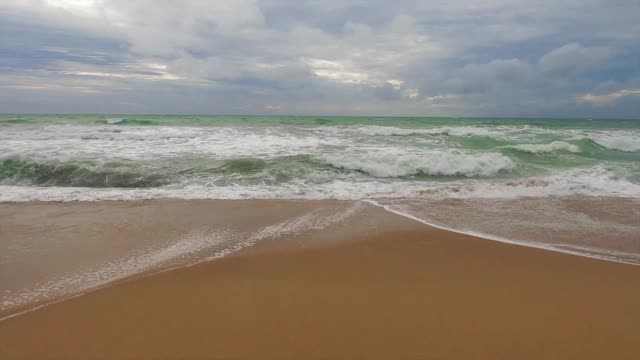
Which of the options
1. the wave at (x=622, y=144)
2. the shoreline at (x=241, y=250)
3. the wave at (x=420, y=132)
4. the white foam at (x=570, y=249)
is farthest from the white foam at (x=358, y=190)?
the wave at (x=420, y=132)

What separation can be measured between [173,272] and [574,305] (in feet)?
11.8

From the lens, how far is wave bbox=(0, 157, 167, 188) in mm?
8820

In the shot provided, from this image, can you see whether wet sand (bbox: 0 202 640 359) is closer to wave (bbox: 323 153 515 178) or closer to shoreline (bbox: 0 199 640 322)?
shoreline (bbox: 0 199 640 322)

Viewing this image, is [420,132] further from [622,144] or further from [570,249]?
[570,249]

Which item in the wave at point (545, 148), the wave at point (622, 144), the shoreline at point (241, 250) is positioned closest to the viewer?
the shoreline at point (241, 250)

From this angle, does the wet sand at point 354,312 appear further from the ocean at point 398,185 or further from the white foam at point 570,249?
the ocean at point 398,185

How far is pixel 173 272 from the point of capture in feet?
12.6

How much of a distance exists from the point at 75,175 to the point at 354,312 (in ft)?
28.8

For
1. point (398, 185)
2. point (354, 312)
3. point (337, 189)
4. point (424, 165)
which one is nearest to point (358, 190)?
point (337, 189)

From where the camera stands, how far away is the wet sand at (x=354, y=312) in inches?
103

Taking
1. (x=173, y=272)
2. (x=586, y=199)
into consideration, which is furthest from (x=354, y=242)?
(x=586, y=199)

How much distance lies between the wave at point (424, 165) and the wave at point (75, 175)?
15.8 feet

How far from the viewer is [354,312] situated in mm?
3037

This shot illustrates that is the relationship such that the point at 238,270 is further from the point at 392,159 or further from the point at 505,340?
the point at 392,159
